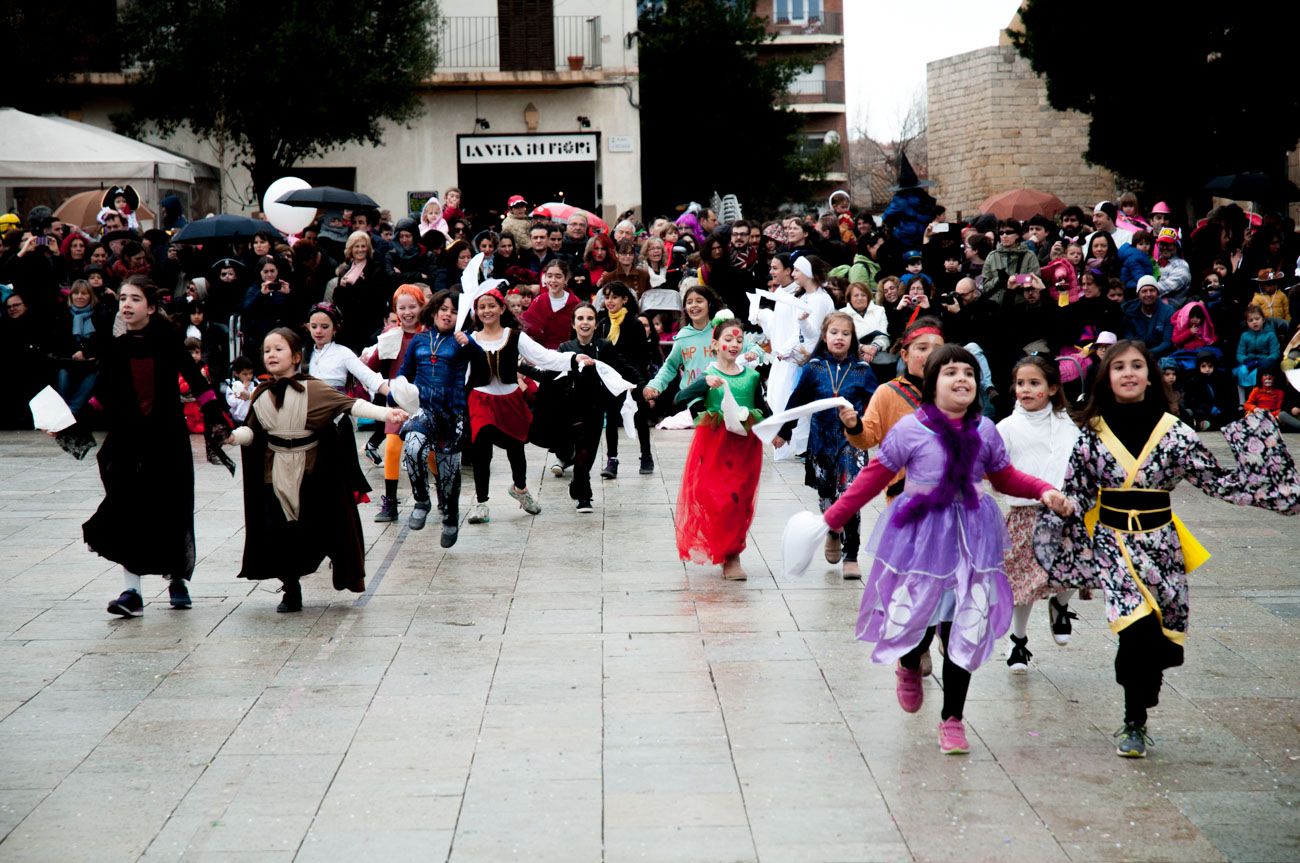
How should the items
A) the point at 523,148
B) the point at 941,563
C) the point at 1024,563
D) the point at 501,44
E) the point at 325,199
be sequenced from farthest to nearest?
the point at 523,148, the point at 501,44, the point at 325,199, the point at 1024,563, the point at 941,563

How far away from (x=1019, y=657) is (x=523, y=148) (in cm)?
2926

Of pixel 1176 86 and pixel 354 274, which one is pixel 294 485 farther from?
pixel 1176 86

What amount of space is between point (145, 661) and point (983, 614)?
403cm

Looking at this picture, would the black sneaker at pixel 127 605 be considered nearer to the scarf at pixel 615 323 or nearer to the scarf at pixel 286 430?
the scarf at pixel 286 430

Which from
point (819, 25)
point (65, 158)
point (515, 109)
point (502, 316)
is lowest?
point (502, 316)

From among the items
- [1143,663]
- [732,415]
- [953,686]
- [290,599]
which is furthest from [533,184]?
[1143,663]

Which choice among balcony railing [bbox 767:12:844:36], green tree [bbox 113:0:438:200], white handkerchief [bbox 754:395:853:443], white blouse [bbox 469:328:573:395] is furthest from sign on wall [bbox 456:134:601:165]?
white handkerchief [bbox 754:395:853:443]

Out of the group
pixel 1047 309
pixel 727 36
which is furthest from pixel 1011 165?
pixel 1047 309

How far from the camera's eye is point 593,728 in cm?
625

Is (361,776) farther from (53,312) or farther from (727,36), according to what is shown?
(727,36)

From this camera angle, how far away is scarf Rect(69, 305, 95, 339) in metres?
16.6

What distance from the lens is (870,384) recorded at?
954 centimetres

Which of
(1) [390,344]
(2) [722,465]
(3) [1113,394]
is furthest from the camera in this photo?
(1) [390,344]

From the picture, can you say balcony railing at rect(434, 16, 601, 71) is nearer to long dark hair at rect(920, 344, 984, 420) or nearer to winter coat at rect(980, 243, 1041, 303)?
winter coat at rect(980, 243, 1041, 303)
